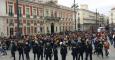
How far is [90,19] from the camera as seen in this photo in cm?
14575

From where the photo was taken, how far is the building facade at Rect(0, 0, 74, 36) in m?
51.2

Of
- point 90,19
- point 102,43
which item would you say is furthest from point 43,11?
point 90,19

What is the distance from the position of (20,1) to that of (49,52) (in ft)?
114

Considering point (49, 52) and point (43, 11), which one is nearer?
point (49, 52)

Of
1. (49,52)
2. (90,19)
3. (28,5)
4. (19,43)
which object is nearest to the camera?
(49,52)

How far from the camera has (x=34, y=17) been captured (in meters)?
61.9

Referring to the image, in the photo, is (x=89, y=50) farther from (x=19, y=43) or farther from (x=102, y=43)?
(x=19, y=43)

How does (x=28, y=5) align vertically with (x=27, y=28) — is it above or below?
above

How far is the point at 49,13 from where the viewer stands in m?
70.9

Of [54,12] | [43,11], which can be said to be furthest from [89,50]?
[54,12]

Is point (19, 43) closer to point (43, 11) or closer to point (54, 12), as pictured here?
point (43, 11)

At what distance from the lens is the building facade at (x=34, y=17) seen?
168ft

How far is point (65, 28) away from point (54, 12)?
386 inches

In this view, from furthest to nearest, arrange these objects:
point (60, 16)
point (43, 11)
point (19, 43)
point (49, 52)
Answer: point (60, 16), point (43, 11), point (19, 43), point (49, 52)
